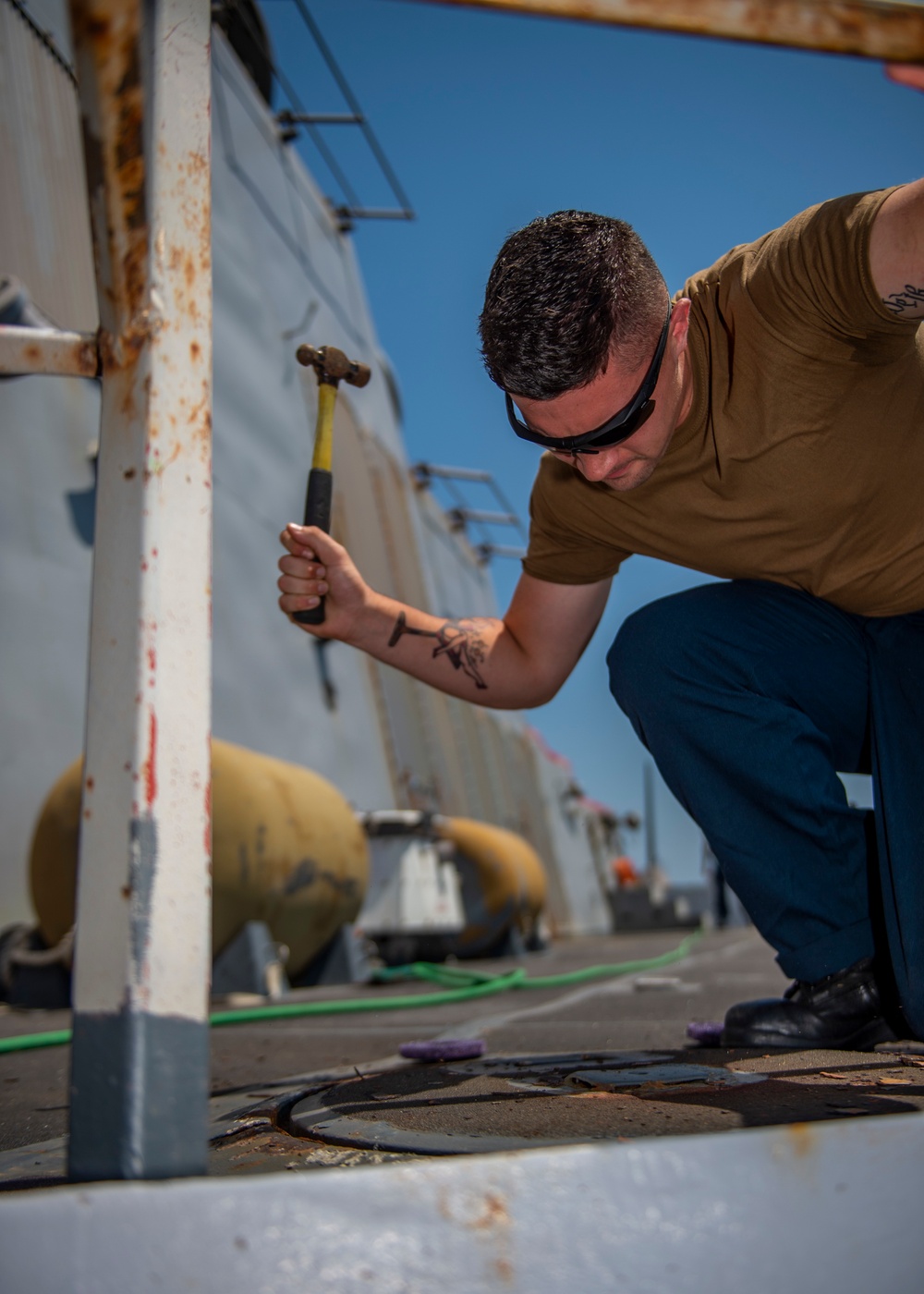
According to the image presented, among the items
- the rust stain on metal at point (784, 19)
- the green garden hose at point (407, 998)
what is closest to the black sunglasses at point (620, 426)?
the rust stain on metal at point (784, 19)

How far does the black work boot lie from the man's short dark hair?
2.96ft

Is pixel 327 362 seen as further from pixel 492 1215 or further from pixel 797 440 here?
pixel 492 1215

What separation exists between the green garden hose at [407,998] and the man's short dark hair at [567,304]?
3.83 ft

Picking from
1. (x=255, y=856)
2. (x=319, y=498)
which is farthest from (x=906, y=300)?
(x=255, y=856)

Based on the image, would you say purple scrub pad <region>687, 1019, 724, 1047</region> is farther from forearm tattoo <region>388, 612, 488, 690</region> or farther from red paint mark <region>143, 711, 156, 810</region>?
red paint mark <region>143, 711, 156, 810</region>

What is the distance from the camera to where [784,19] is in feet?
2.36

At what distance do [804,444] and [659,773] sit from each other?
54cm

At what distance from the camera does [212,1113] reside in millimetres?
1222

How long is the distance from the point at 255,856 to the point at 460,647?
1981 mm

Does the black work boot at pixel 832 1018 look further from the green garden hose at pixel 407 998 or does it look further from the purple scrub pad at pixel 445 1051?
the green garden hose at pixel 407 998

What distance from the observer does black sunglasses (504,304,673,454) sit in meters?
1.27

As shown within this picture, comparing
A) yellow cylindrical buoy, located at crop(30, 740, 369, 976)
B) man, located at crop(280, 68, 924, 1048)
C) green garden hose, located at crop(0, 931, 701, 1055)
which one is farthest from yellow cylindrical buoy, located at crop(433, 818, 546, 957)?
man, located at crop(280, 68, 924, 1048)

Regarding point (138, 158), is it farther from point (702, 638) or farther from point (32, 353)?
point (702, 638)

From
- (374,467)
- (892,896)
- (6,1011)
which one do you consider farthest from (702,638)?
(374,467)
